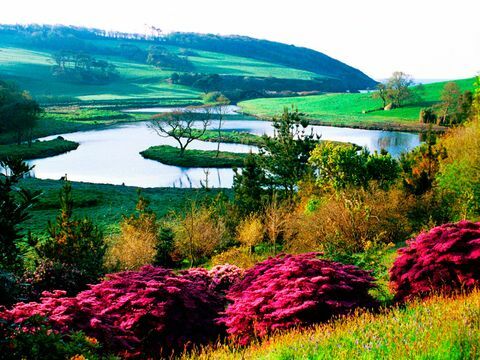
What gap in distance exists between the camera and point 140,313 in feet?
34.4

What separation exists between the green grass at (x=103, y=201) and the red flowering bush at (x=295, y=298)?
22.3m

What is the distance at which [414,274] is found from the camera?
38.4ft

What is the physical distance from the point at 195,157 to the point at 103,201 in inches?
1176

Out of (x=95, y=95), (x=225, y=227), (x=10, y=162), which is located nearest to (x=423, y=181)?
(x=225, y=227)

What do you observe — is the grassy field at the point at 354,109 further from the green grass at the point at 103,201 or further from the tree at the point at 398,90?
the green grass at the point at 103,201

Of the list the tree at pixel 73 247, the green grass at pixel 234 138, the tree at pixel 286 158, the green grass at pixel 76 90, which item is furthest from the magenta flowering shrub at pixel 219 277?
the green grass at pixel 76 90

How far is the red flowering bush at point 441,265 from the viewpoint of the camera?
36.9 ft

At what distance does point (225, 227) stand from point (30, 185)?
29.2 meters

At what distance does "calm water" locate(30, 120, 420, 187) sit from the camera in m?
60.6

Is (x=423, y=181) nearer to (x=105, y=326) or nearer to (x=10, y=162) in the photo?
(x=105, y=326)

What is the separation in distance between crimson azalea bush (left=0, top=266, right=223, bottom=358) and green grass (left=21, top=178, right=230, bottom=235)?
21.7m

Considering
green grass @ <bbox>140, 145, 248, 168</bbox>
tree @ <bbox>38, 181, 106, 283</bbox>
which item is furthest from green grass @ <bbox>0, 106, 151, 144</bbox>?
tree @ <bbox>38, 181, 106, 283</bbox>

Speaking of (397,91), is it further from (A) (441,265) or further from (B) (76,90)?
(A) (441,265)

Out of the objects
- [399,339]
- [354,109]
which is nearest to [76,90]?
[354,109]
